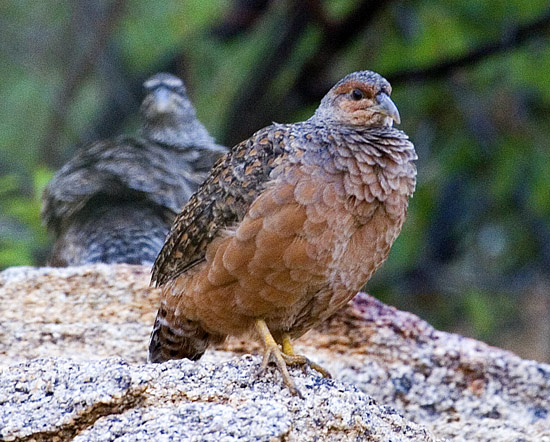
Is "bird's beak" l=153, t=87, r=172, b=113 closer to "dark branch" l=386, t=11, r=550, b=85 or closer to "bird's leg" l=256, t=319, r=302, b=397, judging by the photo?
"dark branch" l=386, t=11, r=550, b=85

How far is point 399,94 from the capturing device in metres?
9.41

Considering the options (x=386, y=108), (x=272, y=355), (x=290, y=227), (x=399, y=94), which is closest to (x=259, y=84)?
(x=399, y=94)

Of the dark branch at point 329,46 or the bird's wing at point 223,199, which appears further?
the dark branch at point 329,46

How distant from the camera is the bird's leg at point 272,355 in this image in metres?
3.73

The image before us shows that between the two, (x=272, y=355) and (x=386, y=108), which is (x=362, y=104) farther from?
(x=272, y=355)

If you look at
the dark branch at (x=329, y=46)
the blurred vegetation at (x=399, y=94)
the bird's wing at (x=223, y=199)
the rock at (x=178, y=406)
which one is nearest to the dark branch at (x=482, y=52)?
the blurred vegetation at (x=399, y=94)

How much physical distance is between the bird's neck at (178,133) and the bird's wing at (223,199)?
10.3 ft

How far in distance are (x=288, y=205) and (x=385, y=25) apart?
5.42m

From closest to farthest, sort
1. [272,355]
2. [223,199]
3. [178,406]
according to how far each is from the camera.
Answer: [178,406] < [272,355] < [223,199]

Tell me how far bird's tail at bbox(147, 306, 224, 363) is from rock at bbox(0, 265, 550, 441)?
121mm

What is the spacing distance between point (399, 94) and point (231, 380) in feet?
20.2

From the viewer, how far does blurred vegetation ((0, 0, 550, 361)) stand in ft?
28.8

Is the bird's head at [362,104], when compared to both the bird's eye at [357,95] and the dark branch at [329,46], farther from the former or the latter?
the dark branch at [329,46]

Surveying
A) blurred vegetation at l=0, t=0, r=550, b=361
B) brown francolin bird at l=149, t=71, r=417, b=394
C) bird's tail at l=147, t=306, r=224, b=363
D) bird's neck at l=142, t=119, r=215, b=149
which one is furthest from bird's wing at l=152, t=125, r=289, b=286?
blurred vegetation at l=0, t=0, r=550, b=361
